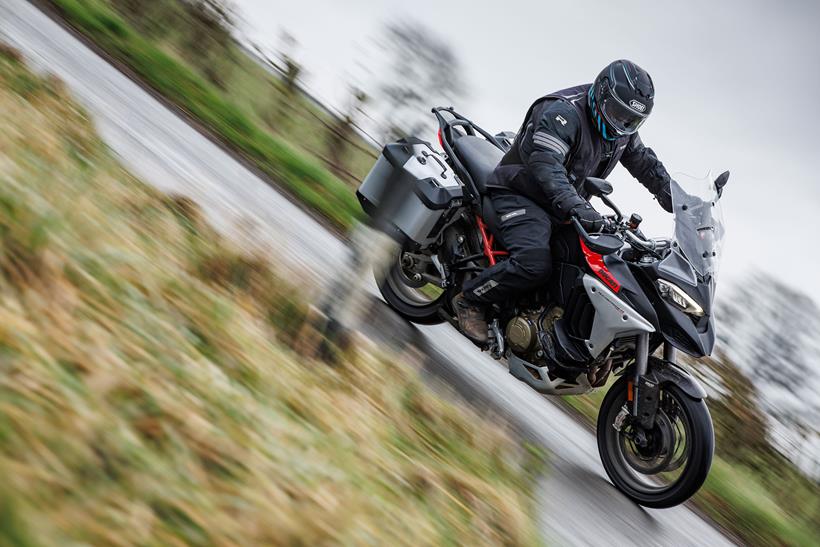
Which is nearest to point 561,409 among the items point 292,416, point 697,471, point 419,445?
point 697,471

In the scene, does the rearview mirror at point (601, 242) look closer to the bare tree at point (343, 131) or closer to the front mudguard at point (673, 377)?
the front mudguard at point (673, 377)

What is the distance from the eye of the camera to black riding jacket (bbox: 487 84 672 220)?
5.48 metres

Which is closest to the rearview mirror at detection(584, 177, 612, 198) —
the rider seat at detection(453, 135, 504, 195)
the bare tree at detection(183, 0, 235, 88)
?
the rider seat at detection(453, 135, 504, 195)

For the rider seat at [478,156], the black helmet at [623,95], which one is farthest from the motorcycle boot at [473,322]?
the black helmet at [623,95]

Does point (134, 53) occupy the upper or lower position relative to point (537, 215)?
lower

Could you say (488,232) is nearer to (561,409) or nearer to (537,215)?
(537,215)

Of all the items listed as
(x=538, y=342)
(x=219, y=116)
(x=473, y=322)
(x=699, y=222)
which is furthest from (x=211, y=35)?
(x=699, y=222)

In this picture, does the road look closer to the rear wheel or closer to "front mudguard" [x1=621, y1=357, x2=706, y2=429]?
the rear wheel

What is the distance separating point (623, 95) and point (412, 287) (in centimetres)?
208

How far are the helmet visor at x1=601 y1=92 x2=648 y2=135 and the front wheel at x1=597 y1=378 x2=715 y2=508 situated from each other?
1480 millimetres

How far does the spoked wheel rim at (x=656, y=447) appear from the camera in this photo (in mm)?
4945

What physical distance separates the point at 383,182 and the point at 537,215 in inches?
→ 59.4

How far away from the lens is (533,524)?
3.35 meters

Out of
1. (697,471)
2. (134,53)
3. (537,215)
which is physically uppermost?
(537,215)
